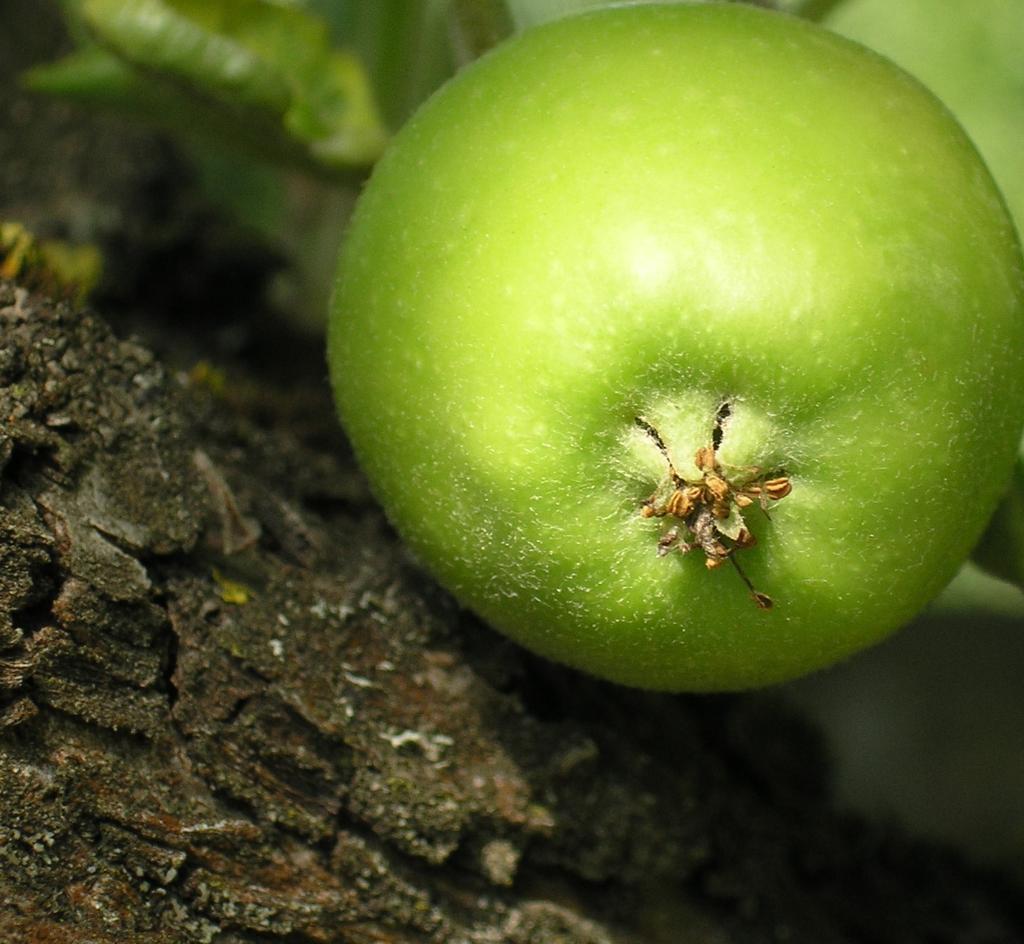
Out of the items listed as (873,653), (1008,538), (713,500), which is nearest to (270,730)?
(713,500)

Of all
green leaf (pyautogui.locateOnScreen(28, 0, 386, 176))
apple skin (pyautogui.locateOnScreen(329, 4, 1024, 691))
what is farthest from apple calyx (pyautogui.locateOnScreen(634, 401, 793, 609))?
green leaf (pyautogui.locateOnScreen(28, 0, 386, 176))

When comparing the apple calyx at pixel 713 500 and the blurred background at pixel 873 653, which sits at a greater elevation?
the blurred background at pixel 873 653

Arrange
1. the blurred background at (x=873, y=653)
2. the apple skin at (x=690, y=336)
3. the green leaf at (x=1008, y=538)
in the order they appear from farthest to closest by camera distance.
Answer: the blurred background at (x=873, y=653) → the green leaf at (x=1008, y=538) → the apple skin at (x=690, y=336)

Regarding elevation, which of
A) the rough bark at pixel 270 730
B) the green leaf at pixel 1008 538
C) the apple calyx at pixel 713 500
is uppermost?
the green leaf at pixel 1008 538

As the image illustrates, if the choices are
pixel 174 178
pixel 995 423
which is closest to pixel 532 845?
pixel 995 423

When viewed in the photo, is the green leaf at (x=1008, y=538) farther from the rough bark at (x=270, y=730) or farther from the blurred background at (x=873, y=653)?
the blurred background at (x=873, y=653)

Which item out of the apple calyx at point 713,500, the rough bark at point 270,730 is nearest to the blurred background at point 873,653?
the rough bark at point 270,730
